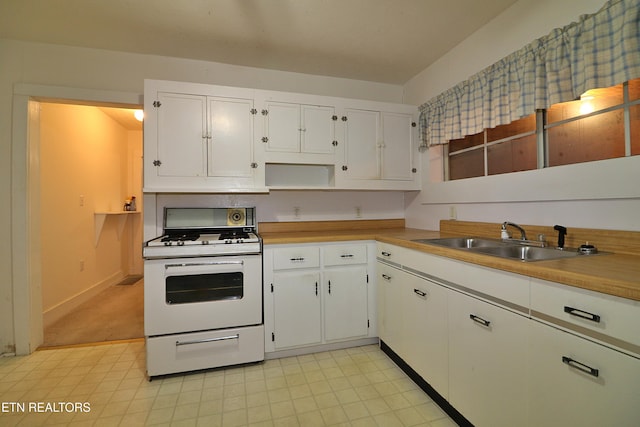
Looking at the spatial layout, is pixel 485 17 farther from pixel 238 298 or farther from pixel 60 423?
pixel 60 423

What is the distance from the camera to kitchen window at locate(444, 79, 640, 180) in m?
1.43

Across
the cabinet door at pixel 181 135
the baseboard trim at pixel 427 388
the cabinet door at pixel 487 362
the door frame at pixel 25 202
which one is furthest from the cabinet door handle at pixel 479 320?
the door frame at pixel 25 202

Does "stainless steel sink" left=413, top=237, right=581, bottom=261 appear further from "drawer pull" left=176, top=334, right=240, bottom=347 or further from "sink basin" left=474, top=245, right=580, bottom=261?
"drawer pull" left=176, top=334, right=240, bottom=347

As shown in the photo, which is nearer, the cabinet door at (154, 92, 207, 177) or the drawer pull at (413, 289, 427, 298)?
the drawer pull at (413, 289, 427, 298)

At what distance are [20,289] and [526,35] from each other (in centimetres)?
402

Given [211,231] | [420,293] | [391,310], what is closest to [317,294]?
[391,310]

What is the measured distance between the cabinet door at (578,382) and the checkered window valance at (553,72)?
1.18 meters

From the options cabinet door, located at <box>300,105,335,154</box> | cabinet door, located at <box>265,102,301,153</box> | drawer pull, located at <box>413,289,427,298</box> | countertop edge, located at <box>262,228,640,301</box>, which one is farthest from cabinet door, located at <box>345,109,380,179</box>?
drawer pull, located at <box>413,289,427,298</box>

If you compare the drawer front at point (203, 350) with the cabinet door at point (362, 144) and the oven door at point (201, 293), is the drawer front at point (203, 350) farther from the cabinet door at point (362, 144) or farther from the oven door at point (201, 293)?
the cabinet door at point (362, 144)

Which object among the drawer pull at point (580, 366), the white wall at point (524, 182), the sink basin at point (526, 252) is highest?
the white wall at point (524, 182)

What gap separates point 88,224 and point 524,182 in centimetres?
455

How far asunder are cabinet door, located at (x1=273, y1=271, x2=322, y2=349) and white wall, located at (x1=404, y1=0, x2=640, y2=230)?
4.34 feet

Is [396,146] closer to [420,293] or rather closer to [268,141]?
[268,141]

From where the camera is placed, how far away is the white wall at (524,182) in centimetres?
139
